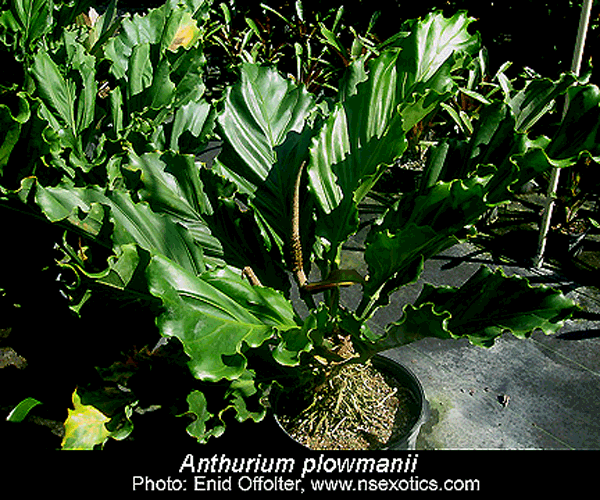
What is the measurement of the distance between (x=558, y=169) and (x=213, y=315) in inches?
74.5

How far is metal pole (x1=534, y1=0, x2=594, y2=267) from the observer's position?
2.27 meters

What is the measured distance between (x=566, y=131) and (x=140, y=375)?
1.09 meters

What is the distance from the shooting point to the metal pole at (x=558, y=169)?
2271 millimetres

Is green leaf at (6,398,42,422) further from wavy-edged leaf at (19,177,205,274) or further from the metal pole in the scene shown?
the metal pole

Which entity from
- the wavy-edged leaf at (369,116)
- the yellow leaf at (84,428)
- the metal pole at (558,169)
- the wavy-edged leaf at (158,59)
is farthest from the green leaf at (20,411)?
the metal pole at (558,169)

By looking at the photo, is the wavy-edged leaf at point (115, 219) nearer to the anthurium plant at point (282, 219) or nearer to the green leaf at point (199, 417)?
the anthurium plant at point (282, 219)

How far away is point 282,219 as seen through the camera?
5.41ft

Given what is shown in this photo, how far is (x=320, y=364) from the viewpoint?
1.62 m

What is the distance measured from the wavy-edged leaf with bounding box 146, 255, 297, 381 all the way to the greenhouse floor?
3.21 ft

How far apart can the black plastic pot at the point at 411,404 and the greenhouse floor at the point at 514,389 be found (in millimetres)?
333

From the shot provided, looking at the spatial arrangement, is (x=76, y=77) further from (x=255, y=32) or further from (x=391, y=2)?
(x=391, y=2)

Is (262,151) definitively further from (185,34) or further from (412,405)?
(185,34)

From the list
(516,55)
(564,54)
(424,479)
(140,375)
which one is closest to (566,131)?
(424,479)

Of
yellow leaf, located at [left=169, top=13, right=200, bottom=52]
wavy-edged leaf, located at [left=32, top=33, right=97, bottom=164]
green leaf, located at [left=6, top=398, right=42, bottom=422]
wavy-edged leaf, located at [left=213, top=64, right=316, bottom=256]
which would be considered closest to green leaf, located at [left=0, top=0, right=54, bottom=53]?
wavy-edged leaf, located at [left=32, top=33, right=97, bottom=164]
